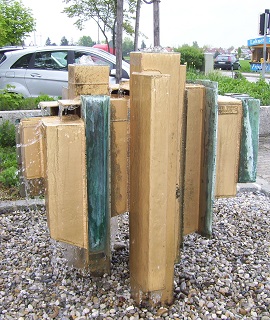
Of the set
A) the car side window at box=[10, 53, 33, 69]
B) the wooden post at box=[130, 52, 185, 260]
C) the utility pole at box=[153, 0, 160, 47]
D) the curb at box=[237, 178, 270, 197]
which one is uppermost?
the utility pole at box=[153, 0, 160, 47]

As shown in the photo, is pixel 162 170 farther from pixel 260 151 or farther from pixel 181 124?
pixel 260 151

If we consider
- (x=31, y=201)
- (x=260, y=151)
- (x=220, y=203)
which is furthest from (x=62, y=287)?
(x=260, y=151)

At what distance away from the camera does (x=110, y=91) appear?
2.45 metres

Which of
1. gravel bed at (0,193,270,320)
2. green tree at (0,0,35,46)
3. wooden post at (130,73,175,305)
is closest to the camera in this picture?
wooden post at (130,73,175,305)

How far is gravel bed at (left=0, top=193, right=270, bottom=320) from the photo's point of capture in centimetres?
236

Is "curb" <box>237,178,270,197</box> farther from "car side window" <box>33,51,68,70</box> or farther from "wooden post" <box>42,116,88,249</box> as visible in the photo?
"car side window" <box>33,51,68,70</box>

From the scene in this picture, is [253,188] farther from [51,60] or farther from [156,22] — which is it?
[51,60]

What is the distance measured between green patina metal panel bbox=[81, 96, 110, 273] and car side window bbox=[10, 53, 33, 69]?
26.3ft

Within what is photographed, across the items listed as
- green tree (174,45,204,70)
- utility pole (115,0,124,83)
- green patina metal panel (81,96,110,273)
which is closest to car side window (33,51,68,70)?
utility pole (115,0,124,83)

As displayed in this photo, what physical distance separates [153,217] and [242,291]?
2.74 ft

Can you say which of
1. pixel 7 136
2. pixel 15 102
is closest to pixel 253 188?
pixel 7 136

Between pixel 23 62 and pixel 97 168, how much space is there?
8.11 metres

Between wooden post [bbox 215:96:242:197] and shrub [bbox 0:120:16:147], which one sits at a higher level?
wooden post [bbox 215:96:242:197]

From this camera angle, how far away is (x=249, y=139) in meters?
2.57
